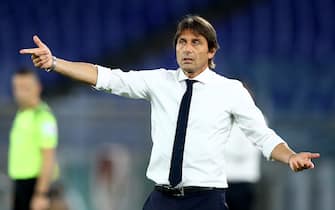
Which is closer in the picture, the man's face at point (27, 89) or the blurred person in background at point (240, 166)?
the man's face at point (27, 89)

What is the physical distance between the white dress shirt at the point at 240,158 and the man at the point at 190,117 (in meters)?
3.77

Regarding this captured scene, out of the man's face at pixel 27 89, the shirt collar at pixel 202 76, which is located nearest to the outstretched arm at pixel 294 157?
the shirt collar at pixel 202 76

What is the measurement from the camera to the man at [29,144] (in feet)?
28.3

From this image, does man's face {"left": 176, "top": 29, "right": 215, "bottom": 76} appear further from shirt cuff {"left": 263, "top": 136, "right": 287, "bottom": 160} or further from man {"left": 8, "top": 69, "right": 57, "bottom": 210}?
man {"left": 8, "top": 69, "right": 57, "bottom": 210}

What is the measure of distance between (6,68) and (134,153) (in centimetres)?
319

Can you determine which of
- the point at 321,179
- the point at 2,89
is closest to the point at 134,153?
the point at 321,179

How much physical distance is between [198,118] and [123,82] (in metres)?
0.45

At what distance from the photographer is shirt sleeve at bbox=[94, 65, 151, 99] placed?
5.29 m

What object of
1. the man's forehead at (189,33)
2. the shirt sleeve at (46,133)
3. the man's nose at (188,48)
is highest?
the man's forehead at (189,33)

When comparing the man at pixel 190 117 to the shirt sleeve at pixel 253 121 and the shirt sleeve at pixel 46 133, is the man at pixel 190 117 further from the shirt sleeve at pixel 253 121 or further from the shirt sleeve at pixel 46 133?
the shirt sleeve at pixel 46 133

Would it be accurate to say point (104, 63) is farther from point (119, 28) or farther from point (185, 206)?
point (185, 206)

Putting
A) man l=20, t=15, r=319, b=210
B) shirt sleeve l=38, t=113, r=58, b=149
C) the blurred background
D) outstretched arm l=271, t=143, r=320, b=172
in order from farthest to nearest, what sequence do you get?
the blurred background → shirt sleeve l=38, t=113, r=58, b=149 → man l=20, t=15, r=319, b=210 → outstretched arm l=271, t=143, r=320, b=172

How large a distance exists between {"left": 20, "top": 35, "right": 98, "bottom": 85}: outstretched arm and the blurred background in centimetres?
516

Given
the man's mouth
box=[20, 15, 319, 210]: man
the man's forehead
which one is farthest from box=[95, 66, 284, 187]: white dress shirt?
the man's forehead
